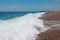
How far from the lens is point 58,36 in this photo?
17.1 metres

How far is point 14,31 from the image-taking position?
18297 millimetres

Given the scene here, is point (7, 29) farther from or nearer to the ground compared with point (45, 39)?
farther from the ground

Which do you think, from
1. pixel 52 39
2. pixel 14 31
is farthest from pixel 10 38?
pixel 52 39

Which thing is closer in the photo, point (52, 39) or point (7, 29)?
point (52, 39)

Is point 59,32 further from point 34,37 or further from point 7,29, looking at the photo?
point 7,29

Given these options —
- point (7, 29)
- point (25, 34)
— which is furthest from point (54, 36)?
point (7, 29)

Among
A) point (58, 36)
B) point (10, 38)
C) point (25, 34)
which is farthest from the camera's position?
point (25, 34)

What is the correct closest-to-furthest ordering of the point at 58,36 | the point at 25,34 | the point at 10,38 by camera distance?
1. the point at 10,38
2. the point at 58,36
3. the point at 25,34

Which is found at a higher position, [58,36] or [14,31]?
[14,31]


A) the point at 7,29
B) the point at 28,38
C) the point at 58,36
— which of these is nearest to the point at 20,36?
the point at 28,38

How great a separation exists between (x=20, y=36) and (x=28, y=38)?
0.71 meters

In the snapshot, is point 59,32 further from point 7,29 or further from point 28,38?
point 7,29

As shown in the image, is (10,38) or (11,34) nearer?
(10,38)

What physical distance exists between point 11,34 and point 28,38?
1.51m
